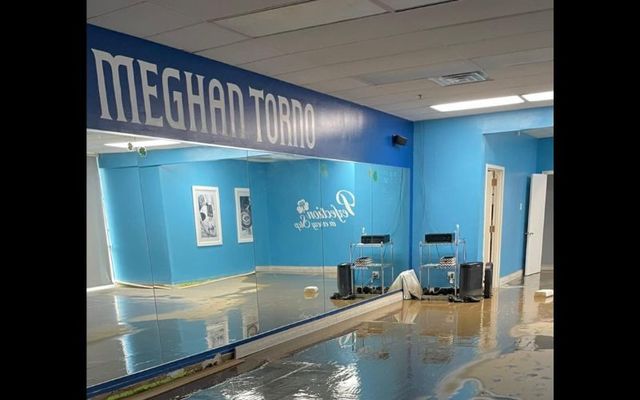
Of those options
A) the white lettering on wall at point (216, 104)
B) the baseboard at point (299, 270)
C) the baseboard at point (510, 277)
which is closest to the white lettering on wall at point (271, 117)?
the white lettering on wall at point (216, 104)

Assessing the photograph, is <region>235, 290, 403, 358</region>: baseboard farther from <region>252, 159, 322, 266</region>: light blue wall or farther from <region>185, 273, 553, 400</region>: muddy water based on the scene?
<region>252, 159, 322, 266</region>: light blue wall

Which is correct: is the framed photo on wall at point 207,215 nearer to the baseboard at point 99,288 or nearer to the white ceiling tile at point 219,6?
the baseboard at point 99,288

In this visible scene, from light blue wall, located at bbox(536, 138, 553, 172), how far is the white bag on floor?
15.0 feet

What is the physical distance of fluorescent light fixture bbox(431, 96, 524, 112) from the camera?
729 cm

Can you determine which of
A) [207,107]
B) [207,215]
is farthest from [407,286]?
[207,107]

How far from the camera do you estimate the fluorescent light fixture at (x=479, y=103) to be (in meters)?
7.29

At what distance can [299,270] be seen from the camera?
271 inches

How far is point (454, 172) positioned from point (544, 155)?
141 inches

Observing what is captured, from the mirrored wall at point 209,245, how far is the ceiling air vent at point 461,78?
1.73 metres

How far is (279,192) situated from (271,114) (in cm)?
116

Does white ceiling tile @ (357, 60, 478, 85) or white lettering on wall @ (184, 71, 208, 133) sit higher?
white ceiling tile @ (357, 60, 478, 85)

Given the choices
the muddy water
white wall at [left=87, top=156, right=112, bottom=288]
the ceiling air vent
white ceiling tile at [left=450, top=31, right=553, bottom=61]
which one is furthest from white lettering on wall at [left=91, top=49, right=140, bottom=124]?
the ceiling air vent

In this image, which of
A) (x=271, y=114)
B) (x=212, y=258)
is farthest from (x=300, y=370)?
(x=271, y=114)
